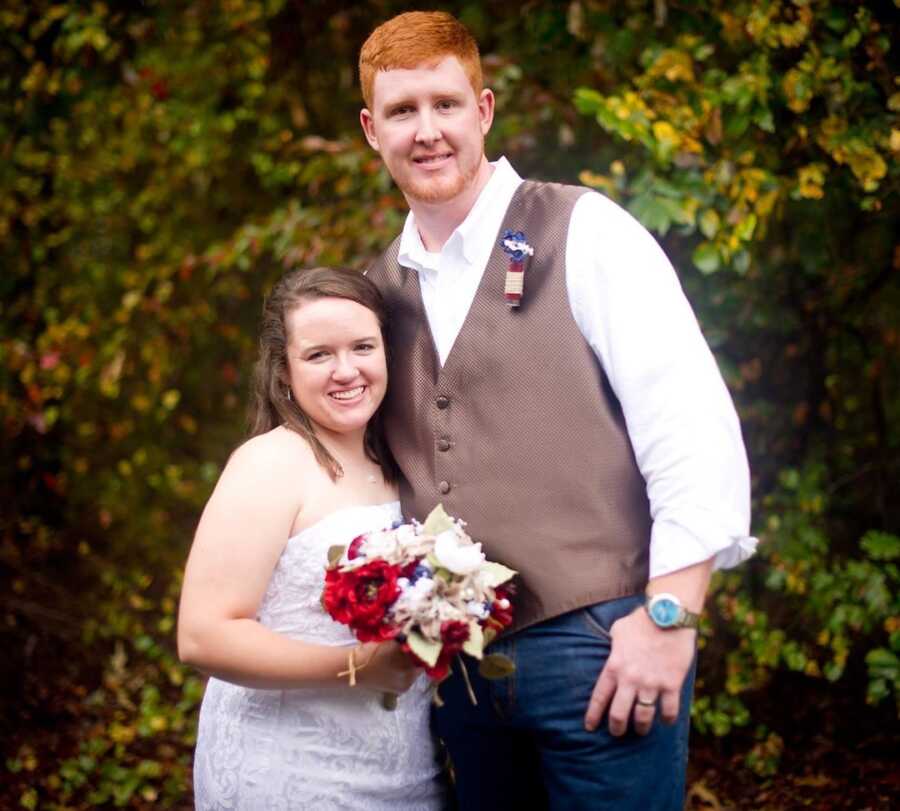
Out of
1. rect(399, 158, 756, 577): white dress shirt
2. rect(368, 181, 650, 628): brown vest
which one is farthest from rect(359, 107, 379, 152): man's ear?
rect(399, 158, 756, 577): white dress shirt

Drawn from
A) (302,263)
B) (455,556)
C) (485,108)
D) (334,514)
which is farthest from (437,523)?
(302,263)

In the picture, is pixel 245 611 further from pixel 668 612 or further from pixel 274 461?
Result: pixel 668 612

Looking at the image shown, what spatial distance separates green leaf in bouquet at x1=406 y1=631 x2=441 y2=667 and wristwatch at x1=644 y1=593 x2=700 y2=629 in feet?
1.25

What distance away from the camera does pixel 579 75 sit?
4.10m

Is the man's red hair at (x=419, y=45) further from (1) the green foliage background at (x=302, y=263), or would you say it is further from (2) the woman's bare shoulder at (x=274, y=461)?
(1) the green foliage background at (x=302, y=263)

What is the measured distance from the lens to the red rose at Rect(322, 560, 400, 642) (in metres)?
1.93

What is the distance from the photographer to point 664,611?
6.40ft

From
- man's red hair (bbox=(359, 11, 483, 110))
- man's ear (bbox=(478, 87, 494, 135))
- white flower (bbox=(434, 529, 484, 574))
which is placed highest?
man's red hair (bbox=(359, 11, 483, 110))

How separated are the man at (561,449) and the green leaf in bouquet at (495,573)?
130 millimetres

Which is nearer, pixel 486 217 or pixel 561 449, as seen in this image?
pixel 561 449

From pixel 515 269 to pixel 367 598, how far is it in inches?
26.9

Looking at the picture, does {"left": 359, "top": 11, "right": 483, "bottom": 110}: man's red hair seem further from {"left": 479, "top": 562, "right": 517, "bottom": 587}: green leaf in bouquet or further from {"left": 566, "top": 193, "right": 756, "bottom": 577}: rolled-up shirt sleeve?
{"left": 479, "top": 562, "right": 517, "bottom": 587}: green leaf in bouquet

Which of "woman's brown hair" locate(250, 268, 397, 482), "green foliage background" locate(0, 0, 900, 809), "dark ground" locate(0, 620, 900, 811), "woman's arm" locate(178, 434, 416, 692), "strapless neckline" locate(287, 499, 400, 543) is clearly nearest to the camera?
"woman's arm" locate(178, 434, 416, 692)

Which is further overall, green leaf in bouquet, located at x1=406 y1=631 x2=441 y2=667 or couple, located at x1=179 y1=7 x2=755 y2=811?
couple, located at x1=179 y1=7 x2=755 y2=811
